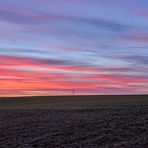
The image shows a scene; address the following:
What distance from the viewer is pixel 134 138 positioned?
1933 cm

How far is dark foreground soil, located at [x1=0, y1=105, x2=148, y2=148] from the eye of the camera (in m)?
19.6

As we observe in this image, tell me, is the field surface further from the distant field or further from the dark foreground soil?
the distant field

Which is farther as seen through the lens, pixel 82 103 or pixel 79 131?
pixel 82 103

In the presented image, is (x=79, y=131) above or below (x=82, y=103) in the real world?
below

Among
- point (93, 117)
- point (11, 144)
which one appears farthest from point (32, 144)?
point (93, 117)

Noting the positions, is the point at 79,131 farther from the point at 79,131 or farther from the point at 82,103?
the point at 82,103

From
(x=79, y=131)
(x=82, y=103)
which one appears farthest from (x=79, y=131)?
(x=82, y=103)

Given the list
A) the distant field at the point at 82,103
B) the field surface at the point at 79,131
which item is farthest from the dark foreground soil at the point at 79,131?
the distant field at the point at 82,103

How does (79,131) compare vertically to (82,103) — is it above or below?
below

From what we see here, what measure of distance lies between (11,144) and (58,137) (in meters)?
2.58

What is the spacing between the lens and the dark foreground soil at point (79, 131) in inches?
770

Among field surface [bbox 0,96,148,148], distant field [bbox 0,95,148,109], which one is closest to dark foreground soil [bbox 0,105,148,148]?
field surface [bbox 0,96,148,148]

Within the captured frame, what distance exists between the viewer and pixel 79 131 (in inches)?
880

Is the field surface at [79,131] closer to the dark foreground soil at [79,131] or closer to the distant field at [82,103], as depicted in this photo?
the dark foreground soil at [79,131]
